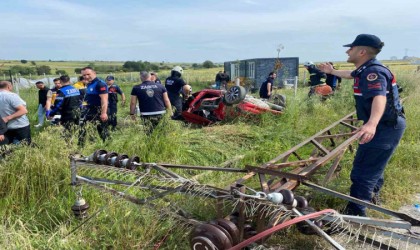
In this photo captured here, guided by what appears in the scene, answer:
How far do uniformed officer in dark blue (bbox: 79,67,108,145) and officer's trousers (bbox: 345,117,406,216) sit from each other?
420cm

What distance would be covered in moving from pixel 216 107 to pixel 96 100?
9.43 feet

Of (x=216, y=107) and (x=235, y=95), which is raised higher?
(x=235, y=95)

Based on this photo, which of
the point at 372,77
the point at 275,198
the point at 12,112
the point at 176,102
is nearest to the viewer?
the point at 275,198

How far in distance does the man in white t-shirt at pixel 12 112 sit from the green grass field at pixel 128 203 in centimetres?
135

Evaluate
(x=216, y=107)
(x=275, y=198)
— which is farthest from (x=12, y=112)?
(x=275, y=198)

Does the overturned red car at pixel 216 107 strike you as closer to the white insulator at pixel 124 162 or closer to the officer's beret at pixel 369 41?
the officer's beret at pixel 369 41

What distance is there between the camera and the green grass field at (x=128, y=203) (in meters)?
2.87

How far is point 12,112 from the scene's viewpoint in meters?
5.54

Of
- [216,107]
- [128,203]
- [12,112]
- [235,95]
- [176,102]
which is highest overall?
[235,95]

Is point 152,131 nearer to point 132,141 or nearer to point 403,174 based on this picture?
point 132,141

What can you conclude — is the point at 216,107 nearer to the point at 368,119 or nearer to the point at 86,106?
the point at 86,106

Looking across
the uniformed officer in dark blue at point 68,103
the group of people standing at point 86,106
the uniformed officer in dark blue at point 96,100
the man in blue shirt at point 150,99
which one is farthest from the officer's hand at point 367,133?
the uniformed officer in dark blue at point 68,103

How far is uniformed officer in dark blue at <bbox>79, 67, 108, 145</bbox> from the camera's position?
6.04 metres

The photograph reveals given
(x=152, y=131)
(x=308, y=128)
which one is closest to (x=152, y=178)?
(x=152, y=131)
